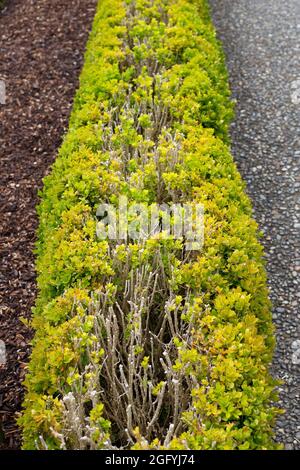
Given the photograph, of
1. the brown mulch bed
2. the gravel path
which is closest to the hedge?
the brown mulch bed

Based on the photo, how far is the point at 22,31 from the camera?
7277 millimetres

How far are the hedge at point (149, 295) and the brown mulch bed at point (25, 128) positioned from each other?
2.25ft

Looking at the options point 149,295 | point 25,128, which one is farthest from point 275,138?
point 149,295

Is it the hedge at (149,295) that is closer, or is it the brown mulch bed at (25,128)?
the hedge at (149,295)

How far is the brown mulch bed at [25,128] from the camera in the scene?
157 inches

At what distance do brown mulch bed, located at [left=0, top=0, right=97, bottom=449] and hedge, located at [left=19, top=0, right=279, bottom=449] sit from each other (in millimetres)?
687

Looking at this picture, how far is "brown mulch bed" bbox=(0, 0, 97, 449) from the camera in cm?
400

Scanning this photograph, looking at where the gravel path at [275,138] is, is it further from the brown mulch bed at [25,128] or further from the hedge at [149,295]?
the brown mulch bed at [25,128]

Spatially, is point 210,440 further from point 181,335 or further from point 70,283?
point 70,283

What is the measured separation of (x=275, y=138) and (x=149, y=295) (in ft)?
10.0

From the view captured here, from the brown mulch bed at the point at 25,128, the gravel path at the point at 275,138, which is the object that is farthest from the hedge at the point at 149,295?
the gravel path at the point at 275,138

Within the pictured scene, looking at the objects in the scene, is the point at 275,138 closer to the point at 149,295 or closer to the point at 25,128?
the point at 25,128

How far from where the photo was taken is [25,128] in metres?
5.82

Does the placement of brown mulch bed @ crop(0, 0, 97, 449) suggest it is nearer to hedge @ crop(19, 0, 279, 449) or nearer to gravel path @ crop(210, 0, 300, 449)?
hedge @ crop(19, 0, 279, 449)
